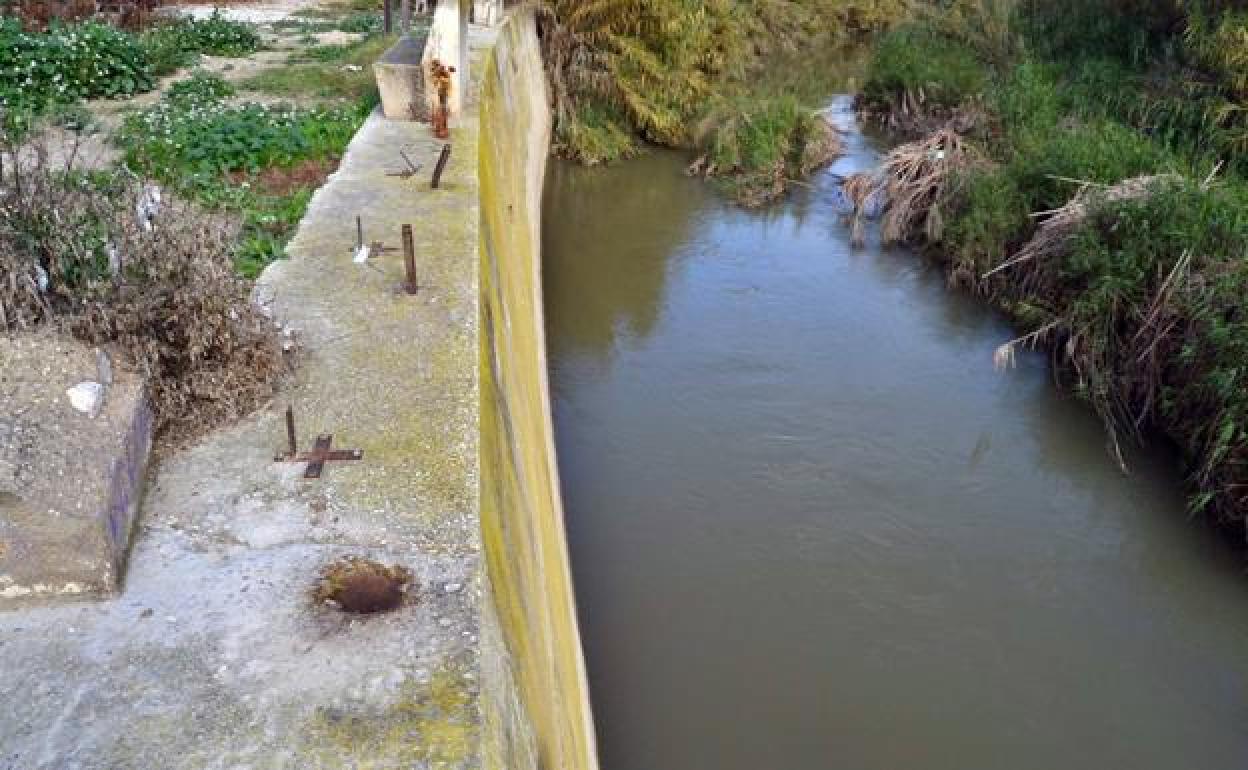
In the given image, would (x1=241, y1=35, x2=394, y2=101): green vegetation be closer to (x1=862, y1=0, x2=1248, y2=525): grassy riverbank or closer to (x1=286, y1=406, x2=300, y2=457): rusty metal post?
(x1=862, y1=0, x2=1248, y2=525): grassy riverbank

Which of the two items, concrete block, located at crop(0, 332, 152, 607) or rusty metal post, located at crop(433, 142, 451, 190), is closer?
concrete block, located at crop(0, 332, 152, 607)

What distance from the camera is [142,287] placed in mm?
3684

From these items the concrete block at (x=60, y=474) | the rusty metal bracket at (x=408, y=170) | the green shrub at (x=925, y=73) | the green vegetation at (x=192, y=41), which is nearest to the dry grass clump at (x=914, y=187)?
the green shrub at (x=925, y=73)

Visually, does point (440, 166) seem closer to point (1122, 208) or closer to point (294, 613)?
point (294, 613)

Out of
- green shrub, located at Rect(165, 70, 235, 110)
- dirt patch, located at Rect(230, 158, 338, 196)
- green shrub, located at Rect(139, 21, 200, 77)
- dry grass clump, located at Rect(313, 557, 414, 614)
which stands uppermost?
green shrub, located at Rect(139, 21, 200, 77)

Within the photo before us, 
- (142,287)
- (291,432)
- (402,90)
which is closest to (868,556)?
(291,432)

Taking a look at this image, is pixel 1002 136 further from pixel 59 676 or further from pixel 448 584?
pixel 59 676

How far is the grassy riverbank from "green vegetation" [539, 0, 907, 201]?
9.09 feet

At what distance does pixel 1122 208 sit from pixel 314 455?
8.09 meters

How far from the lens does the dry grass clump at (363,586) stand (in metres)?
3.07

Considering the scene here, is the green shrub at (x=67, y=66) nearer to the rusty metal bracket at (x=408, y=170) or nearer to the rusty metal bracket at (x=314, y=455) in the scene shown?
the rusty metal bracket at (x=408, y=170)

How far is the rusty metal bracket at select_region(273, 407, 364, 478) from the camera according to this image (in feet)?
12.0

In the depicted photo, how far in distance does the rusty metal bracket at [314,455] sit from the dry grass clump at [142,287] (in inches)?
14.4

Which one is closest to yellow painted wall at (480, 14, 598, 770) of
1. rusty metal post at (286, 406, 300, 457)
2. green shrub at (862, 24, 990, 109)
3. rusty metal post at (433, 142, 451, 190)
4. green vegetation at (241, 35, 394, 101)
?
rusty metal post at (433, 142, 451, 190)
